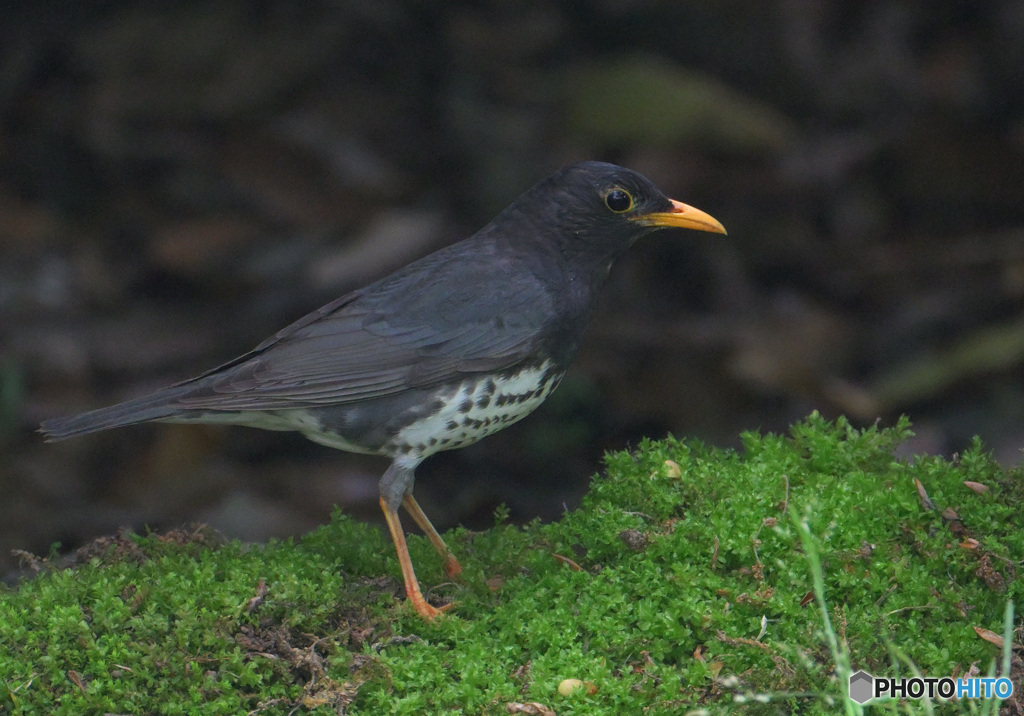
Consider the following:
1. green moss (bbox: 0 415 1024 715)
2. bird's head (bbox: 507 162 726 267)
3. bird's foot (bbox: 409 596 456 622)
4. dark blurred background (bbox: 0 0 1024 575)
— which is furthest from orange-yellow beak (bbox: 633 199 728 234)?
dark blurred background (bbox: 0 0 1024 575)

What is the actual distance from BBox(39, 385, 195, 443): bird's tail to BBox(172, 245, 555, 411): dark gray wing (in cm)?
4

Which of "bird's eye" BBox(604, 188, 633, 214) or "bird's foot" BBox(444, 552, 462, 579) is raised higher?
"bird's eye" BBox(604, 188, 633, 214)

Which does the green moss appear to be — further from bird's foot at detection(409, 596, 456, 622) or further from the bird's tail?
the bird's tail

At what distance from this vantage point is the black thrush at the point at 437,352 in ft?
15.8

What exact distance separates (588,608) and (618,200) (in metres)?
1.74

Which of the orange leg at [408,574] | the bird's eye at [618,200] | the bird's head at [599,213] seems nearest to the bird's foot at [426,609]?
the orange leg at [408,574]

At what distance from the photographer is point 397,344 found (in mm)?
4918

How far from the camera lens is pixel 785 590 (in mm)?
4258

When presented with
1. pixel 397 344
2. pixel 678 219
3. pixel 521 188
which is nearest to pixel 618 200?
pixel 678 219

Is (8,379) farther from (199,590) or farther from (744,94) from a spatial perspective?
(744,94)

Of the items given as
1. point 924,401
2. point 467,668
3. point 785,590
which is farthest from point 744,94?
point 467,668

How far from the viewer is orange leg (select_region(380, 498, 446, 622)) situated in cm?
445

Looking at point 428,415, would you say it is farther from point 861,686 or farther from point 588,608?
point 861,686

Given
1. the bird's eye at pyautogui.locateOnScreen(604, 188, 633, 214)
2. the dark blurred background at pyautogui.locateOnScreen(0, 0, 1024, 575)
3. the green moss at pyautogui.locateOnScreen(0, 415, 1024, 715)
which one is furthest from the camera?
the dark blurred background at pyautogui.locateOnScreen(0, 0, 1024, 575)
